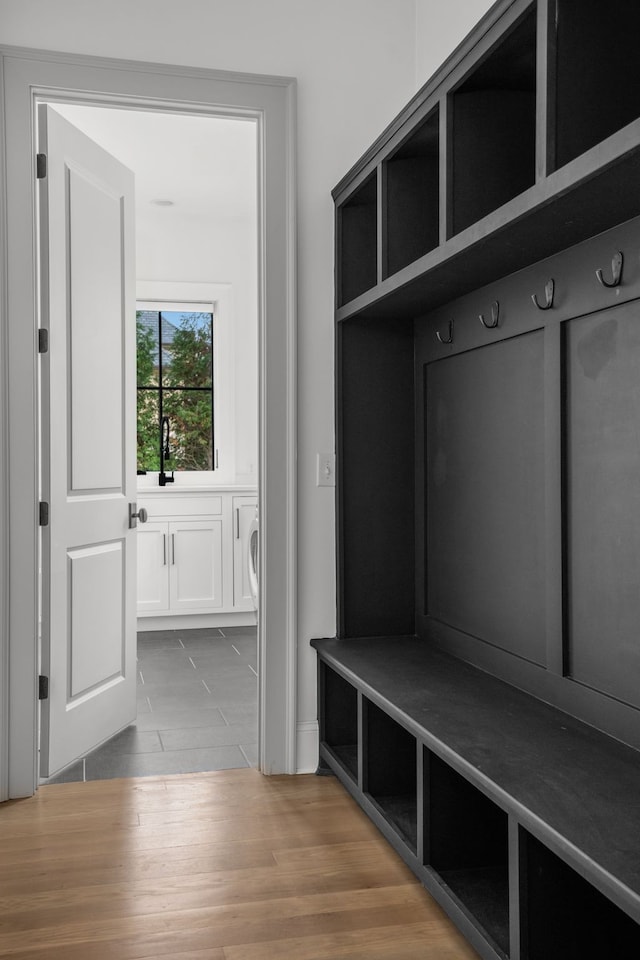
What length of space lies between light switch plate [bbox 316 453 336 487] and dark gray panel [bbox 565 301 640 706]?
1235 millimetres

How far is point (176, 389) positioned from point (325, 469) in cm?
364

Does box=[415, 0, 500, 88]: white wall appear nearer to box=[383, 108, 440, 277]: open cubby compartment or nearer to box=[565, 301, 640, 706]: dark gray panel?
box=[383, 108, 440, 277]: open cubby compartment

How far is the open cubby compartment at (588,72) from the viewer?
165 cm

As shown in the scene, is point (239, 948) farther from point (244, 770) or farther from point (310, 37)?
point (310, 37)

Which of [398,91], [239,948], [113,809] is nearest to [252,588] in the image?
[113,809]

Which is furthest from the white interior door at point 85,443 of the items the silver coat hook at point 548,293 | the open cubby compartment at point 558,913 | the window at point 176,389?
the window at point 176,389

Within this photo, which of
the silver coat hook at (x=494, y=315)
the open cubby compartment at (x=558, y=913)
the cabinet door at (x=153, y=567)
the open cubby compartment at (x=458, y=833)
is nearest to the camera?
the open cubby compartment at (x=558, y=913)

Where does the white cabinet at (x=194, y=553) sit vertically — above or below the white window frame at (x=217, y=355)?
below

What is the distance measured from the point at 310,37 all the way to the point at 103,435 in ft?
5.53

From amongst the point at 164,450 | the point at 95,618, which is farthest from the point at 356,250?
the point at 164,450

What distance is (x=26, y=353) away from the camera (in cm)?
292

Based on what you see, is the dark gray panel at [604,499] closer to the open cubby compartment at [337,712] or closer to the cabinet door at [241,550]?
the open cubby compartment at [337,712]

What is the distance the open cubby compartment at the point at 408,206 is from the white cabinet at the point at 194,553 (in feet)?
11.2

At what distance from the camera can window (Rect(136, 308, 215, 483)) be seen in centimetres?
648
